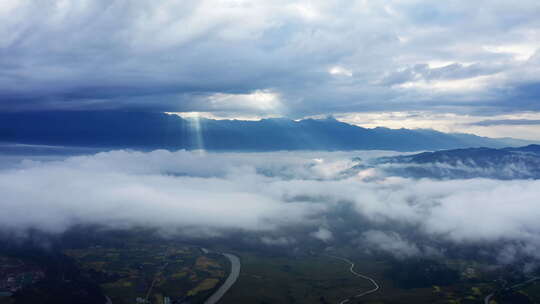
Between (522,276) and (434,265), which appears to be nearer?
(522,276)

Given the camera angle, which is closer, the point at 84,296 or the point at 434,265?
the point at 84,296

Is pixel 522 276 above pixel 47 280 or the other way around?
the other way around

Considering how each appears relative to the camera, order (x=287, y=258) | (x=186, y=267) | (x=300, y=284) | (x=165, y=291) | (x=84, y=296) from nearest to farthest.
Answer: (x=84, y=296), (x=165, y=291), (x=300, y=284), (x=186, y=267), (x=287, y=258)

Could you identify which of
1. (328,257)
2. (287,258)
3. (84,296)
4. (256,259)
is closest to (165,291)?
(84,296)

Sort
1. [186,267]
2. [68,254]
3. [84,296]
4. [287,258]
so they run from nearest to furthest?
1. [84,296]
2. [186,267]
3. [68,254]
4. [287,258]

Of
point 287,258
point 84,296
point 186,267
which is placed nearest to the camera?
point 84,296

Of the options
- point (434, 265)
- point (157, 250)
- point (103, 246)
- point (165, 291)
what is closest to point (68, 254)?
point (103, 246)

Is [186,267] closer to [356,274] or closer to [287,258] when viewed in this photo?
[287,258]

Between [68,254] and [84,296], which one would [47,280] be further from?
[68,254]

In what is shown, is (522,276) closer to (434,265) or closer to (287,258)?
(434,265)

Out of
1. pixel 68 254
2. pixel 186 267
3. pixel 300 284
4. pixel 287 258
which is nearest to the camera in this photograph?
pixel 300 284
